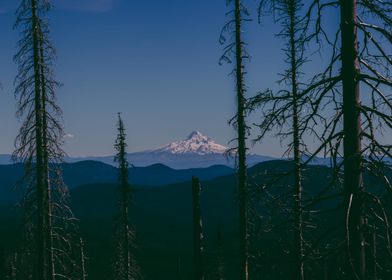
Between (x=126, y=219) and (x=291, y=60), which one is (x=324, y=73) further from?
(x=126, y=219)

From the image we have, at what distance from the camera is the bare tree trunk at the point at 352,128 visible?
19.7 ft

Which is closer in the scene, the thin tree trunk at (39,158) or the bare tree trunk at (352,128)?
the bare tree trunk at (352,128)

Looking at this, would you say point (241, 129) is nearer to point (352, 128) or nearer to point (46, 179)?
point (46, 179)

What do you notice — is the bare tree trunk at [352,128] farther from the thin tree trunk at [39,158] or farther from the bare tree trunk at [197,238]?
the thin tree trunk at [39,158]

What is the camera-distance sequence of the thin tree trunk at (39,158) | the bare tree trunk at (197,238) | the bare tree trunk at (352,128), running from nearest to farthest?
the bare tree trunk at (352,128) < the bare tree trunk at (197,238) < the thin tree trunk at (39,158)

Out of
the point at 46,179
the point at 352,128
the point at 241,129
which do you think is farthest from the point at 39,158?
the point at 352,128

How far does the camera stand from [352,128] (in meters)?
6.18

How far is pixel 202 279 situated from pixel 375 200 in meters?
7.98

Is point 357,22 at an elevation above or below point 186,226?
above

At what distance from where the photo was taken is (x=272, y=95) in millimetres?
6438

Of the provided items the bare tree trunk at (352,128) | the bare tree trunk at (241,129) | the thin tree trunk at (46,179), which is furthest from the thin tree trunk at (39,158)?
the bare tree trunk at (352,128)

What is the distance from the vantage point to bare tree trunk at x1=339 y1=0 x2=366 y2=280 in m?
6.02

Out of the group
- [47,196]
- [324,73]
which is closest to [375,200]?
[324,73]

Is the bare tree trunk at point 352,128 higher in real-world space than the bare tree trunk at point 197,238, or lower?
higher
